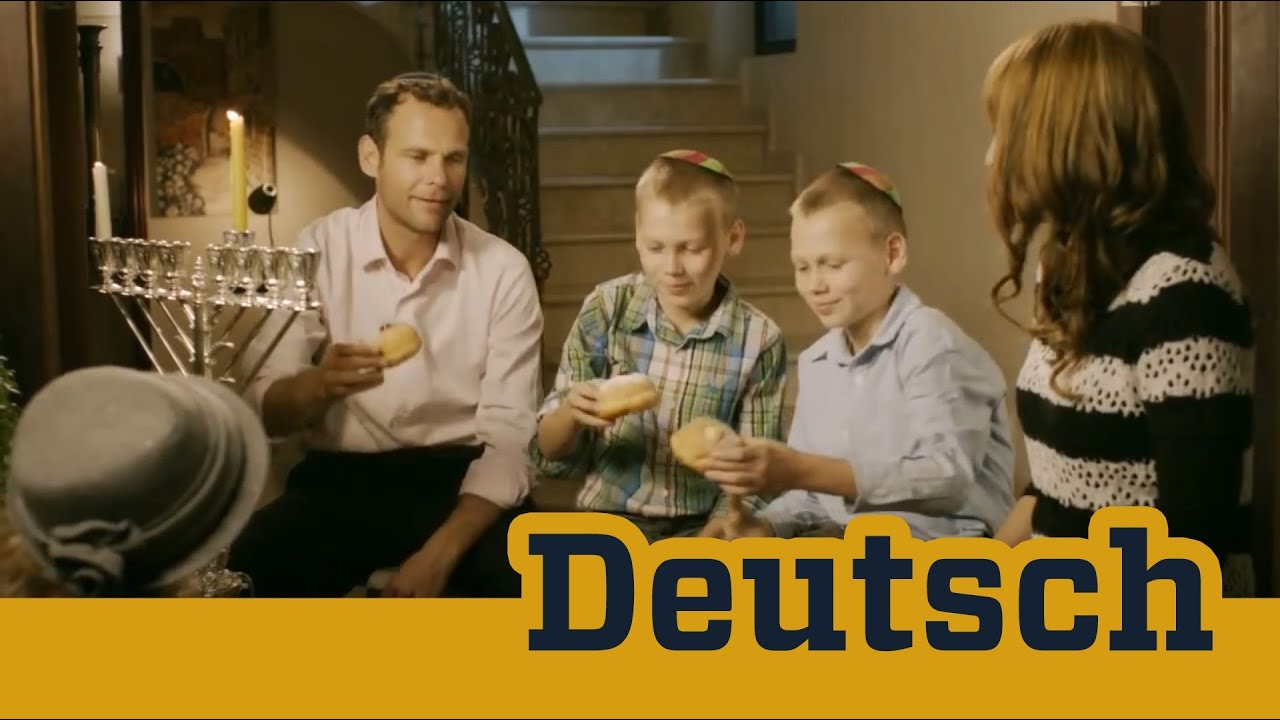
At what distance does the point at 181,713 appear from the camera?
140 centimetres

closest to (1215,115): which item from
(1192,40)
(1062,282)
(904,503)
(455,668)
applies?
(1192,40)

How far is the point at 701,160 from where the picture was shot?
1464 millimetres

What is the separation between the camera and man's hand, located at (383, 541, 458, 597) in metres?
1.50

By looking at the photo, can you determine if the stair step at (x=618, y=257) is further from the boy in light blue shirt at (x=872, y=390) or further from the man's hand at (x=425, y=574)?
the man's hand at (x=425, y=574)

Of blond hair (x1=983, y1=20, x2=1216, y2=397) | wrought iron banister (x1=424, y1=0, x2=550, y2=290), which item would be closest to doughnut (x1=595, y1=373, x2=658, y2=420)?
wrought iron banister (x1=424, y1=0, x2=550, y2=290)

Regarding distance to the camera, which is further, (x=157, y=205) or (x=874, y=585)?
(x=157, y=205)

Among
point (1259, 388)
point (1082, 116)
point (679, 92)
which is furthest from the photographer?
point (679, 92)

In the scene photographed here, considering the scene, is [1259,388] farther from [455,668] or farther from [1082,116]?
[455,668]

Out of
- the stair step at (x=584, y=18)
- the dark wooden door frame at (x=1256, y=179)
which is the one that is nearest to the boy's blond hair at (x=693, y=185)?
the stair step at (x=584, y=18)

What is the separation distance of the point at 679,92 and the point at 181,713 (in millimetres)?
794

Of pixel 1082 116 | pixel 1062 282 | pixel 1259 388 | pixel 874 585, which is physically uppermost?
pixel 1082 116

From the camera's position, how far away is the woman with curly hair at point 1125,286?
1.30 meters

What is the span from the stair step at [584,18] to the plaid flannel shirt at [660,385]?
415mm

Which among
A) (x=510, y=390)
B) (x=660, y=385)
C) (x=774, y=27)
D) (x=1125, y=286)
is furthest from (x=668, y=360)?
(x=774, y=27)
